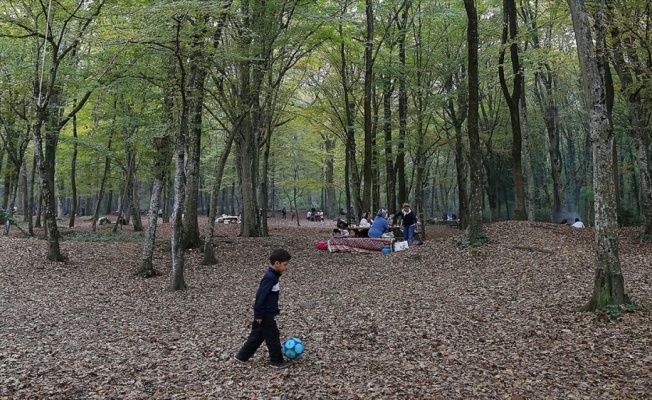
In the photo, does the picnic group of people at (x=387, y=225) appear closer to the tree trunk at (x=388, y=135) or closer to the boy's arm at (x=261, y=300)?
the tree trunk at (x=388, y=135)

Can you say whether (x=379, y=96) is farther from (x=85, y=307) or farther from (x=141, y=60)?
(x=85, y=307)

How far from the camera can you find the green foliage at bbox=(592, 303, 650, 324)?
6062mm

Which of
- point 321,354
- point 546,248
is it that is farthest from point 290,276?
point 546,248

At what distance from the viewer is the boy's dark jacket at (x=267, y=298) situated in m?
5.25

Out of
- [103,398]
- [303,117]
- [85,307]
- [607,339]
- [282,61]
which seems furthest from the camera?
[303,117]

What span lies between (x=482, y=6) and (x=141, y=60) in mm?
13930

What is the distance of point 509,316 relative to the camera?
6855 millimetres

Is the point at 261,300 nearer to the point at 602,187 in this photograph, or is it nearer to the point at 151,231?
the point at 602,187

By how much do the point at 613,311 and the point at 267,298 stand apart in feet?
15.9

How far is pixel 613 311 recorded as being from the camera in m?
6.13

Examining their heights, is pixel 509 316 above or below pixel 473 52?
below

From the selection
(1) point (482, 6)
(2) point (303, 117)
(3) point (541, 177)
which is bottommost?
(3) point (541, 177)

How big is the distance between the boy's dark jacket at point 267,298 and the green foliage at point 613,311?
4.46m

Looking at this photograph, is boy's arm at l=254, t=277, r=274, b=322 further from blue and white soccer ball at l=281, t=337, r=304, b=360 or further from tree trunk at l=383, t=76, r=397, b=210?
tree trunk at l=383, t=76, r=397, b=210
